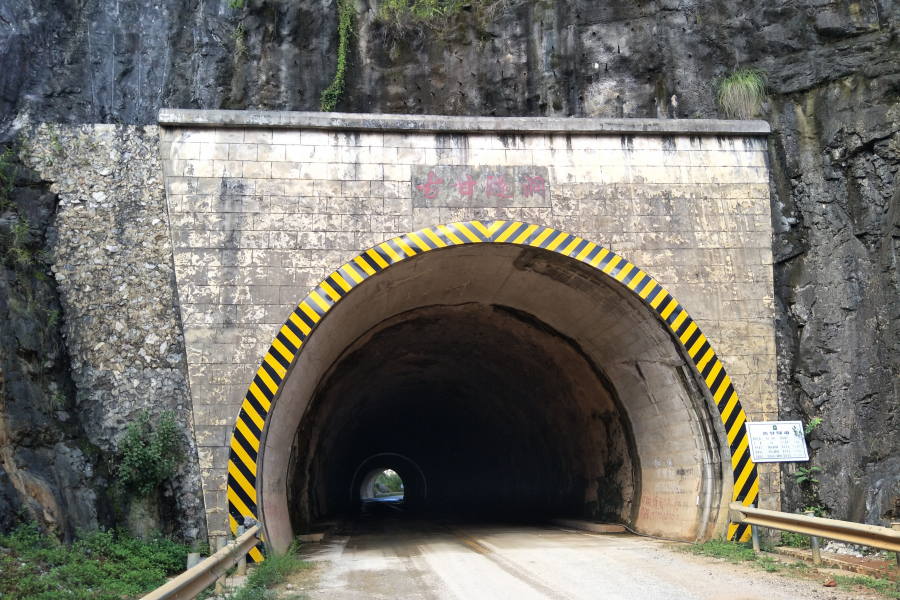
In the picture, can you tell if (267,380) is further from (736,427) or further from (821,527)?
(821,527)

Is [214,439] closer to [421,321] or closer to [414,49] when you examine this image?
[421,321]

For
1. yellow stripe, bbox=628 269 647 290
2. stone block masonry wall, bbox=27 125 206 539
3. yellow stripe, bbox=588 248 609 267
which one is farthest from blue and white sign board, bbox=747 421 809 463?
stone block masonry wall, bbox=27 125 206 539

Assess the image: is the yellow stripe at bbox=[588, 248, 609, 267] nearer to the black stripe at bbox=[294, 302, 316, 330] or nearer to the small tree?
the black stripe at bbox=[294, 302, 316, 330]

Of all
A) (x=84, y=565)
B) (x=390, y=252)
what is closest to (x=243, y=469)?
(x=84, y=565)

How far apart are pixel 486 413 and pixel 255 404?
963cm

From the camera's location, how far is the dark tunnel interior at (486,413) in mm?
11375

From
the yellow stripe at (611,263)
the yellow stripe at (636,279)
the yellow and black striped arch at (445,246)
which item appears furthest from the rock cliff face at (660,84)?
the yellow stripe at (611,263)

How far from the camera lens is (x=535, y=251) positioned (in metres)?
8.93

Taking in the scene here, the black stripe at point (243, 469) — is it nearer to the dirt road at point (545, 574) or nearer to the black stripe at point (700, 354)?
the dirt road at point (545, 574)

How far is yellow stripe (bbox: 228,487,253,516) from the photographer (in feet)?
24.8

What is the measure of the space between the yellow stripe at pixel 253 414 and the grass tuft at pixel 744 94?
7.34m

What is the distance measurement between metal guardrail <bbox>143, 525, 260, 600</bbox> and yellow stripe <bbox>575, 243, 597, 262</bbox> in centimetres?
485

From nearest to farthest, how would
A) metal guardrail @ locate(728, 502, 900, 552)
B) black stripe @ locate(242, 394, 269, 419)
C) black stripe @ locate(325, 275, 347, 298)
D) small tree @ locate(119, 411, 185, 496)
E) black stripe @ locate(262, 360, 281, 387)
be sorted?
metal guardrail @ locate(728, 502, 900, 552)
small tree @ locate(119, 411, 185, 496)
black stripe @ locate(242, 394, 269, 419)
black stripe @ locate(262, 360, 281, 387)
black stripe @ locate(325, 275, 347, 298)

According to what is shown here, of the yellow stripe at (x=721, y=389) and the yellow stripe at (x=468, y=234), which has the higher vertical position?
the yellow stripe at (x=468, y=234)
